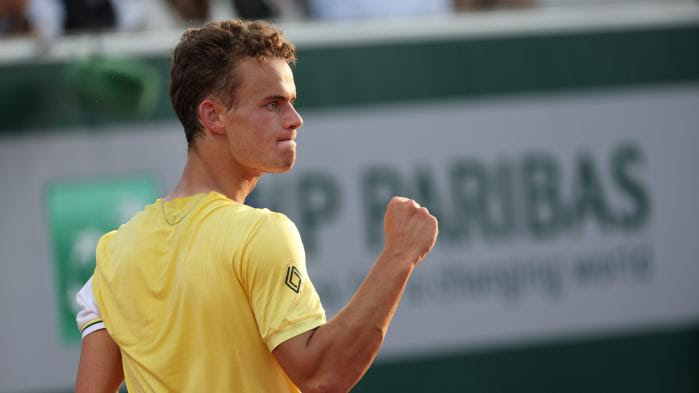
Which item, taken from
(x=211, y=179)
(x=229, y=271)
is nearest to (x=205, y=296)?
(x=229, y=271)

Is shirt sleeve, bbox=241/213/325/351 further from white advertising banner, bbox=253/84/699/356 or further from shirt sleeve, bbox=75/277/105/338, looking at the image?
white advertising banner, bbox=253/84/699/356

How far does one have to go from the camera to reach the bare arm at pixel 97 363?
2619mm

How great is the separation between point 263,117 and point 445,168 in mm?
4384

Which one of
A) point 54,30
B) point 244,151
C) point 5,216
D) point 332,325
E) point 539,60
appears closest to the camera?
point 332,325

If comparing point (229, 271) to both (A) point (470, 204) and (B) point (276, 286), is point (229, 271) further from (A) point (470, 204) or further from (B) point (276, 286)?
(A) point (470, 204)

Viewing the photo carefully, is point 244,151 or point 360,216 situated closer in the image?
point 244,151

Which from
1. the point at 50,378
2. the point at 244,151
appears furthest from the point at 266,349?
the point at 50,378

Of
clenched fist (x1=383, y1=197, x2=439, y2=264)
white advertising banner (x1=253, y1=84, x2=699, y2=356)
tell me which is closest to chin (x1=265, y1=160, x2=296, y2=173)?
clenched fist (x1=383, y1=197, x2=439, y2=264)

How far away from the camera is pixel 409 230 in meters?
2.36

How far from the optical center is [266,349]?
240cm

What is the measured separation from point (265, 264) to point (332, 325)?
6.6 inches

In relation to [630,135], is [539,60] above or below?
above

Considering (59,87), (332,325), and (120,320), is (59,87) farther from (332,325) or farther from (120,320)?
(332,325)

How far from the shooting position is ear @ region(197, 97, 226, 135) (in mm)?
2479
